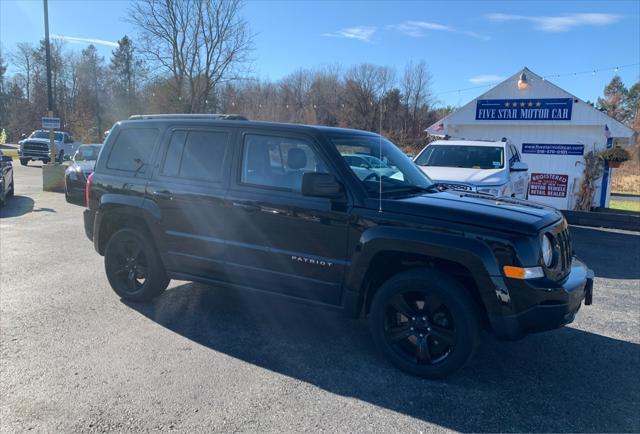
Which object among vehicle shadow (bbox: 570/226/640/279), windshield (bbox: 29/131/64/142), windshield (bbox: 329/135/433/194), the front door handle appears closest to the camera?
windshield (bbox: 329/135/433/194)

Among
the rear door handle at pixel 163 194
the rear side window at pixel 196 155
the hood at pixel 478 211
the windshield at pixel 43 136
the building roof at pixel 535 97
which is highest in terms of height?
the building roof at pixel 535 97

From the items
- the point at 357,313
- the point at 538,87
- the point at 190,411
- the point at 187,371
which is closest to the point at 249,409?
the point at 190,411

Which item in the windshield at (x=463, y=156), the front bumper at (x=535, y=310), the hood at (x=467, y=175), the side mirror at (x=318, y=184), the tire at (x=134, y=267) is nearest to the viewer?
the front bumper at (x=535, y=310)

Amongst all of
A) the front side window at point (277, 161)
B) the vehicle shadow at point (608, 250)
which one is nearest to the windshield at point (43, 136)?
the vehicle shadow at point (608, 250)

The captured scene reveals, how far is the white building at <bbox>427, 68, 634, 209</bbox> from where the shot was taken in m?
15.2

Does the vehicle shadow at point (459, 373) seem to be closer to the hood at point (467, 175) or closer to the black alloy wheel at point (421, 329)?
the black alloy wheel at point (421, 329)

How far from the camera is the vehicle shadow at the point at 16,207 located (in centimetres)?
1134

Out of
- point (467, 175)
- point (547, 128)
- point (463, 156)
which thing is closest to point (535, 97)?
point (547, 128)

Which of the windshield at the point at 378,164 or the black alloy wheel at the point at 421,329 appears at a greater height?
the windshield at the point at 378,164

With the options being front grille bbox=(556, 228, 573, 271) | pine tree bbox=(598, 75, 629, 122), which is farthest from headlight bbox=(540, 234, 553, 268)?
pine tree bbox=(598, 75, 629, 122)

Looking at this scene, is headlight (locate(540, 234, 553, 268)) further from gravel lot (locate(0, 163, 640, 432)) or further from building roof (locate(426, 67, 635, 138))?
building roof (locate(426, 67, 635, 138))

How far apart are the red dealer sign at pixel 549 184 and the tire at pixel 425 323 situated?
13800 mm

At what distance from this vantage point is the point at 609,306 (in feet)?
19.0

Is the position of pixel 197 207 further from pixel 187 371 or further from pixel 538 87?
pixel 538 87
